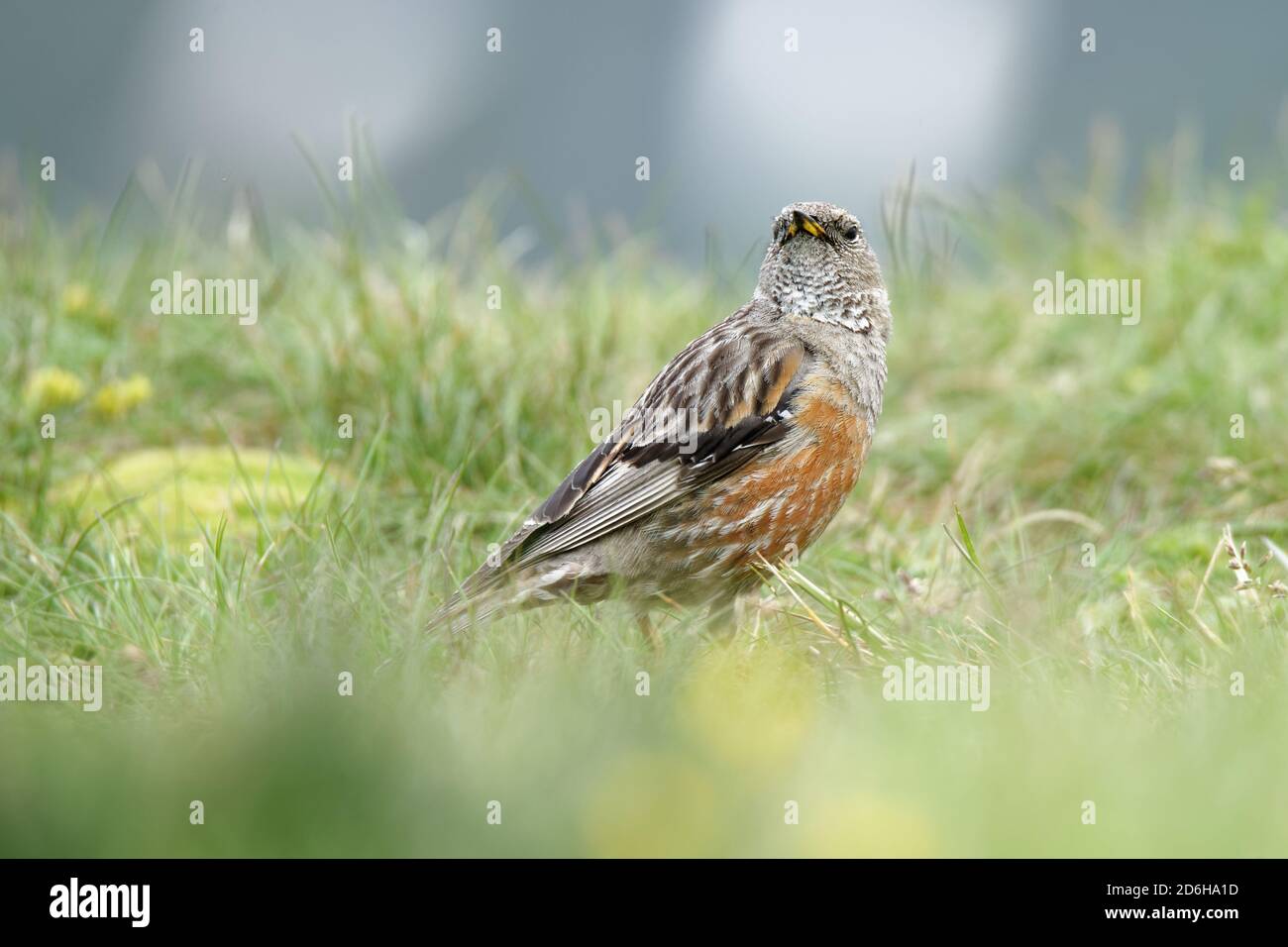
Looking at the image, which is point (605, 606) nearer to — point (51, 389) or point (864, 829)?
point (864, 829)

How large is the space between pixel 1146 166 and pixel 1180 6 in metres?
19.4

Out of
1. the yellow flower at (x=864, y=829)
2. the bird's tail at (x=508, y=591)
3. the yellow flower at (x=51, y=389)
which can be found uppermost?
the yellow flower at (x=51, y=389)

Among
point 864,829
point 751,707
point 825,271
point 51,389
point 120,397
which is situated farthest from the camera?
point 120,397

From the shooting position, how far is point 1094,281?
340 inches

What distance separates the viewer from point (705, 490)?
5062 millimetres

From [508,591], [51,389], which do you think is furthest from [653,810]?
[51,389]

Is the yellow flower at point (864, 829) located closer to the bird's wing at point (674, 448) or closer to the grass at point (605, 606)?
the grass at point (605, 606)

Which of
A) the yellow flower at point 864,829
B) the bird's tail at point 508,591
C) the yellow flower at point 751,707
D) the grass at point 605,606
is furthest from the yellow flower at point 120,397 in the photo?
the yellow flower at point 864,829

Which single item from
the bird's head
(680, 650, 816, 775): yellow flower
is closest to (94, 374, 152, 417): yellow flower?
the bird's head

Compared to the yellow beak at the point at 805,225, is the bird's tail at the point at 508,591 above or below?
below

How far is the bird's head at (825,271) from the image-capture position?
562cm

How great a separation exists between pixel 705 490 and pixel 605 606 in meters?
0.54
